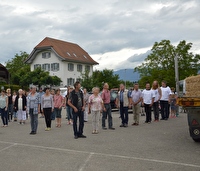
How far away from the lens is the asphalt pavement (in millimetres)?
6680

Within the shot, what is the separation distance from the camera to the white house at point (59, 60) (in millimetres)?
63844

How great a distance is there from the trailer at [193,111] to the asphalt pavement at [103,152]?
33cm

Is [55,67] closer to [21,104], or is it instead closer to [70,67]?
[70,67]

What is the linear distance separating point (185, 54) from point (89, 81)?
55.4 ft

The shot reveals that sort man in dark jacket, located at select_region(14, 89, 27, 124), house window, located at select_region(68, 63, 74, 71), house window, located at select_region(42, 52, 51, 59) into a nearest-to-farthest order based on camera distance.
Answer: man in dark jacket, located at select_region(14, 89, 27, 124) < house window, located at select_region(42, 52, 51, 59) < house window, located at select_region(68, 63, 74, 71)

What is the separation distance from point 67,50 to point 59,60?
502 cm

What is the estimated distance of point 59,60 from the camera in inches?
2511

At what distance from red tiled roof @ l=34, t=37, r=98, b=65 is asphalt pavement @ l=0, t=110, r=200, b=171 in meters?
53.0

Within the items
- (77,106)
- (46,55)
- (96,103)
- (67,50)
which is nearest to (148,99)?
(96,103)

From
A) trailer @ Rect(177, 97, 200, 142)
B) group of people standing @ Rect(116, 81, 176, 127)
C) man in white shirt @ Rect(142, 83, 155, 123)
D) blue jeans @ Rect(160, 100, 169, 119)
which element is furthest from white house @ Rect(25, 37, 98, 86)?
trailer @ Rect(177, 97, 200, 142)

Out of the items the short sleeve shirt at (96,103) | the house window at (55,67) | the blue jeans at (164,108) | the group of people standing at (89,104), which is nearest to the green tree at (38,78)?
the house window at (55,67)

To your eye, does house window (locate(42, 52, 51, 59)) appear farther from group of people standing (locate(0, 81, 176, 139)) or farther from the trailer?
the trailer

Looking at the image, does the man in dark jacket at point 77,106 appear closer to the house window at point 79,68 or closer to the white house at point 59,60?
the white house at point 59,60

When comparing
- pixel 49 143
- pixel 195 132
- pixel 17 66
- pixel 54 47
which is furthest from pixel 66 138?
pixel 17 66
